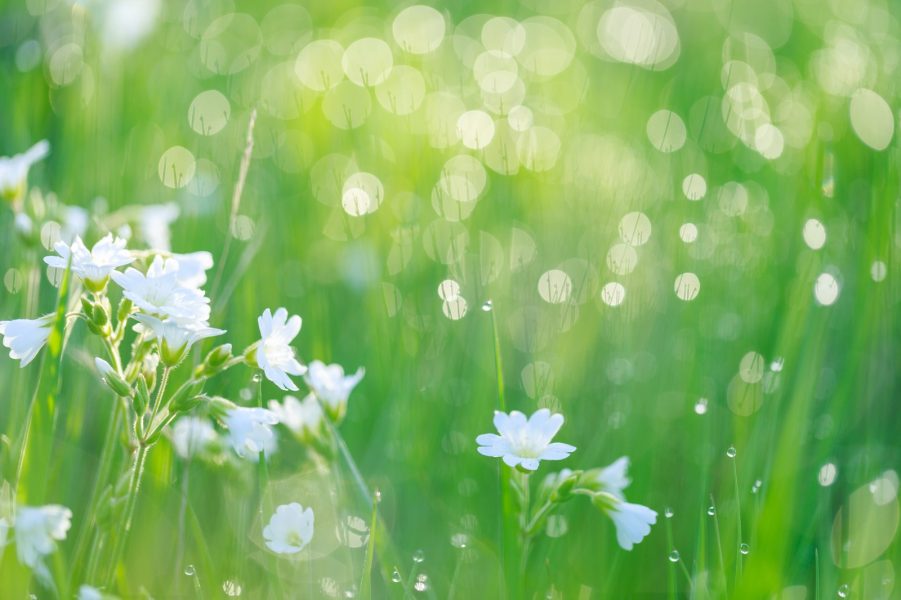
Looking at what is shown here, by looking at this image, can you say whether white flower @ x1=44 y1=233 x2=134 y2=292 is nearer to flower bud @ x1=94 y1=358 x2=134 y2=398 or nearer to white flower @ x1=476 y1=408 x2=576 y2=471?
flower bud @ x1=94 y1=358 x2=134 y2=398

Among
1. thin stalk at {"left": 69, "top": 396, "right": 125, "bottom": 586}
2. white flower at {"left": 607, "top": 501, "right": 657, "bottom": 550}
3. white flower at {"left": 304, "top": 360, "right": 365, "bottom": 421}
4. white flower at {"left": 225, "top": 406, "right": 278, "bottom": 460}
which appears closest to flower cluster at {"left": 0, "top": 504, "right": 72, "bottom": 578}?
thin stalk at {"left": 69, "top": 396, "right": 125, "bottom": 586}

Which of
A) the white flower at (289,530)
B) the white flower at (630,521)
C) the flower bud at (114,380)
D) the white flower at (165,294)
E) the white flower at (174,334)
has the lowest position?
the white flower at (289,530)

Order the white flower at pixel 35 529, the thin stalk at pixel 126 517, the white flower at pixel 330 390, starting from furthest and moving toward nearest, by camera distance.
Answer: the white flower at pixel 330 390, the thin stalk at pixel 126 517, the white flower at pixel 35 529

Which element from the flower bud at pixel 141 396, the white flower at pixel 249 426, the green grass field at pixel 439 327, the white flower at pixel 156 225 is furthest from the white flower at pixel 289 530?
the white flower at pixel 156 225

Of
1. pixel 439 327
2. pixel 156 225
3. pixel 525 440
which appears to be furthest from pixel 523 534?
pixel 156 225

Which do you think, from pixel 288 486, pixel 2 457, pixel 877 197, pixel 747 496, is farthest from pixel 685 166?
pixel 2 457

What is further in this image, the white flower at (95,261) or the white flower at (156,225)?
the white flower at (156,225)

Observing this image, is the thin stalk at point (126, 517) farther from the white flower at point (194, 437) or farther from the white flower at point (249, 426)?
the white flower at point (194, 437)
